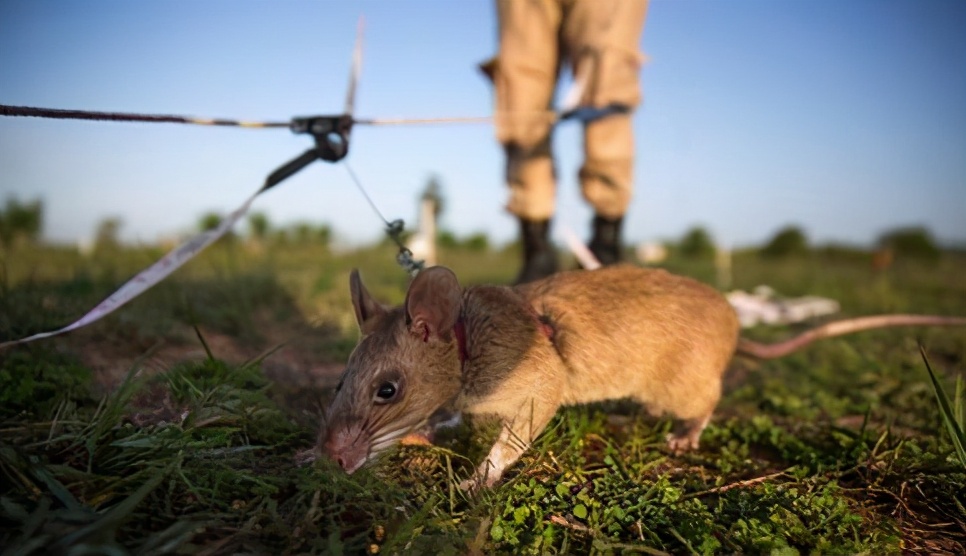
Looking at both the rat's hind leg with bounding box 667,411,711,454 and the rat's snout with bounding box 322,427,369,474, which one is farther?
the rat's hind leg with bounding box 667,411,711,454

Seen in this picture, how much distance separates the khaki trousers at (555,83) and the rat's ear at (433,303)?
2749 millimetres

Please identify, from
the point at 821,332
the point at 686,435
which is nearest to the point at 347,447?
the point at 686,435

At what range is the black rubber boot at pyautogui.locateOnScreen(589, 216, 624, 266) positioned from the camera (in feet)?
16.8

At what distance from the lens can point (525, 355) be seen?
2.62 m

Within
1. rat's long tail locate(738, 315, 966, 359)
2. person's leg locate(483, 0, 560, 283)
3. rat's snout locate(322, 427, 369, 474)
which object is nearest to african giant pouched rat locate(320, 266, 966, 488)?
rat's snout locate(322, 427, 369, 474)

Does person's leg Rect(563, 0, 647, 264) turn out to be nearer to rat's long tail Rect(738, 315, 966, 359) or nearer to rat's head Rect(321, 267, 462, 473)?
rat's long tail Rect(738, 315, 966, 359)

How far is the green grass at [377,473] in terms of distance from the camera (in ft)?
5.89

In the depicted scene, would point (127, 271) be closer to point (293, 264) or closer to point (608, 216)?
point (293, 264)

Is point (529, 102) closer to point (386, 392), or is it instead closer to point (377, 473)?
point (386, 392)

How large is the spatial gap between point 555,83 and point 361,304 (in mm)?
3452

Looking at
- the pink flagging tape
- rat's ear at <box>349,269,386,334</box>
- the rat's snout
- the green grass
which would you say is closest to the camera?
the green grass

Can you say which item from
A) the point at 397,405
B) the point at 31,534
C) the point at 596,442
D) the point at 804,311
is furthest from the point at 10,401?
the point at 804,311

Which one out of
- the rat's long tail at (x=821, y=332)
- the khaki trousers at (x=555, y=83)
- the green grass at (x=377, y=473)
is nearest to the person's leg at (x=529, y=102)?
the khaki trousers at (x=555, y=83)

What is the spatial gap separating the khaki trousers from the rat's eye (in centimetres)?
305
